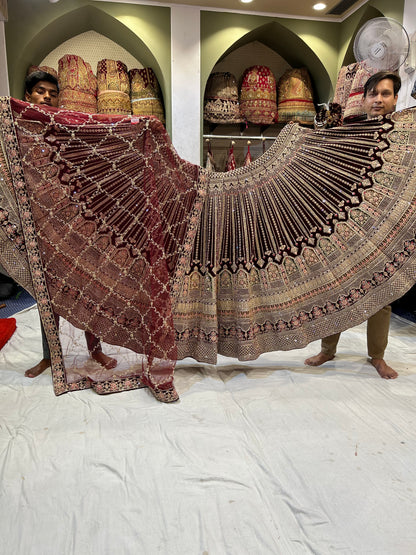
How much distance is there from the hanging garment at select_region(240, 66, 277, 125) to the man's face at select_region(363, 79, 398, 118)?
2387 mm

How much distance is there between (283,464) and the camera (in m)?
1.33

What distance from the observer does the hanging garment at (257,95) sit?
445cm

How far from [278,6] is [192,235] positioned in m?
3.54

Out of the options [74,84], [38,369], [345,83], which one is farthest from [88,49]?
[38,369]

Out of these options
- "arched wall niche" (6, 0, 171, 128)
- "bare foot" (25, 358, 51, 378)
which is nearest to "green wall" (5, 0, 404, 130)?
"arched wall niche" (6, 0, 171, 128)

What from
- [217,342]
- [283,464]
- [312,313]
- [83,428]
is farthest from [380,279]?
[83,428]

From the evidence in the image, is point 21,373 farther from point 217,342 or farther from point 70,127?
point 70,127

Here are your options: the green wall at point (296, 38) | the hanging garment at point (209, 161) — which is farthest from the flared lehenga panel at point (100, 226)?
the green wall at point (296, 38)

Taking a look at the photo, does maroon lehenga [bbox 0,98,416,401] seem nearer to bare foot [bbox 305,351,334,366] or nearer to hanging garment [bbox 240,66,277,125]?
bare foot [bbox 305,351,334,366]

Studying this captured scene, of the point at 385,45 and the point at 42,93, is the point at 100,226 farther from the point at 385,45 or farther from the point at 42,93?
the point at 385,45

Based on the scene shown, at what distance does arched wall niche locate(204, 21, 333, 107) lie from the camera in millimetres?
4449

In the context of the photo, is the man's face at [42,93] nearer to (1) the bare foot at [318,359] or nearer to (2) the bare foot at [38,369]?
(2) the bare foot at [38,369]

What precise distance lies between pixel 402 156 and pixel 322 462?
130 centimetres

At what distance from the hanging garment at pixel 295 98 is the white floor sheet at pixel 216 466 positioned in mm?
3369
